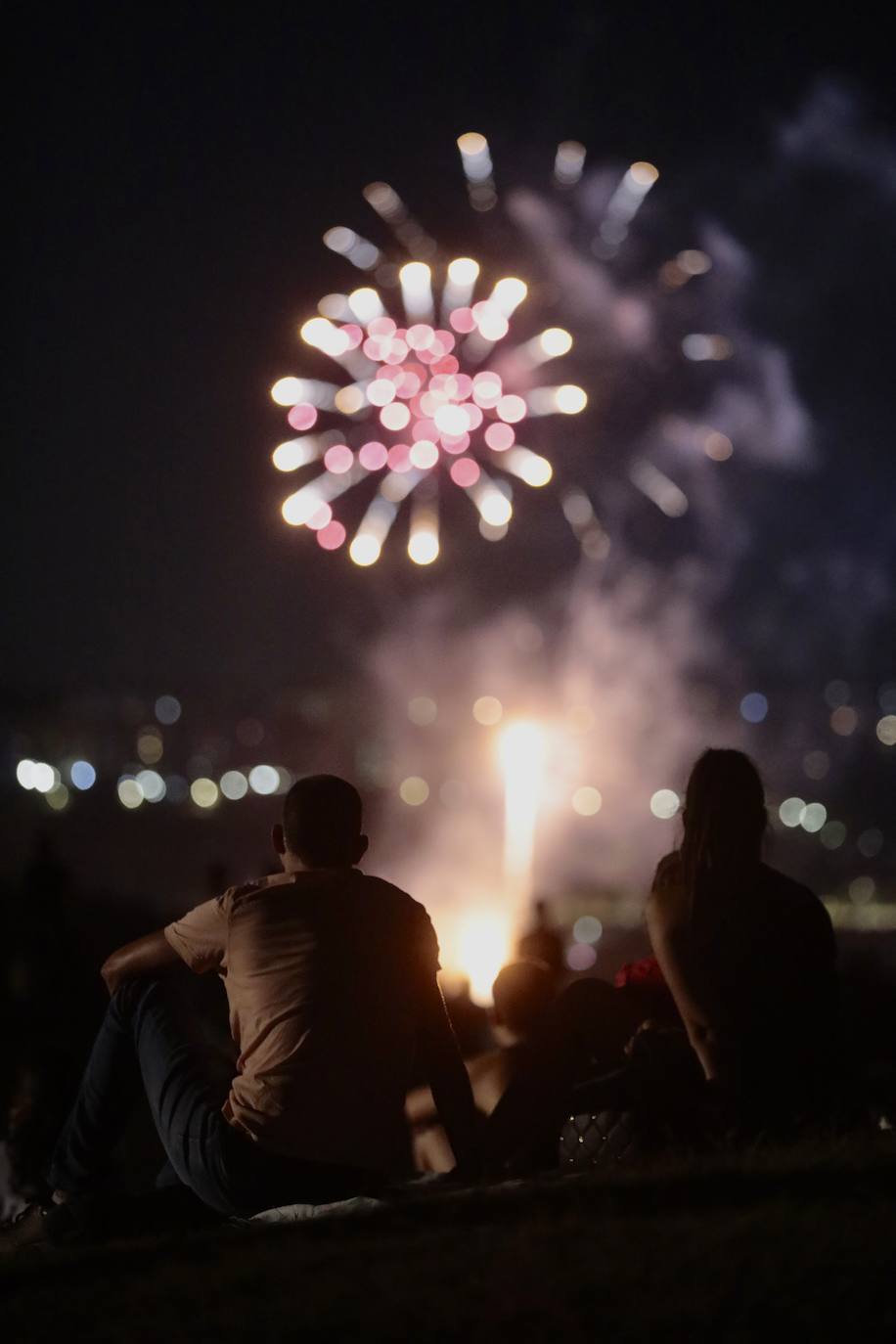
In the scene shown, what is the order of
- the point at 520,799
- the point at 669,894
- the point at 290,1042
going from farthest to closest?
1. the point at 520,799
2. the point at 669,894
3. the point at 290,1042

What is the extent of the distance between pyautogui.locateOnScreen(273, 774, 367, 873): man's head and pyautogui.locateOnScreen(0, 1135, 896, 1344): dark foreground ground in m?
0.99

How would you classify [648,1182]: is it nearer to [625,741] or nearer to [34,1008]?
[34,1008]

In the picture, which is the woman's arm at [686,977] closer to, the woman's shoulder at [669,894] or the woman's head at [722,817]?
the woman's shoulder at [669,894]

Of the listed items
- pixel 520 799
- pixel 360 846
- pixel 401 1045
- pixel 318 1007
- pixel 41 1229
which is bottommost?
pixel 520 799

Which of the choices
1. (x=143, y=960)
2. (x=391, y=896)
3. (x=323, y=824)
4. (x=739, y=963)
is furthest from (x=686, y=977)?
(x=143, y=960)

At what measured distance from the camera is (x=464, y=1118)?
4664 mm

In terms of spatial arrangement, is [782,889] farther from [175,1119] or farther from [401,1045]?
[175,1119]

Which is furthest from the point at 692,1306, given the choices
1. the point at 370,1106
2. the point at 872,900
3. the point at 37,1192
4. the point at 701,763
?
the point at 872,900

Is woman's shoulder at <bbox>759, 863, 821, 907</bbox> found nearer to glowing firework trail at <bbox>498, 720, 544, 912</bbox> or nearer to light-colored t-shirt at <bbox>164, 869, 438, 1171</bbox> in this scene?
light-colored t-shirt at <bbox>164, 869, 438, 1171</bbox>

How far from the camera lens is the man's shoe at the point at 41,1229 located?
14.6 feet

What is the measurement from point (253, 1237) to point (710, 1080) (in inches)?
59.4

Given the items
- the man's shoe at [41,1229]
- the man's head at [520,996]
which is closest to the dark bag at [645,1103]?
the man's head at [520,996]

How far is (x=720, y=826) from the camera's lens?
4812 mm

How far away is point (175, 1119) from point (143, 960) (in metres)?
0.45
